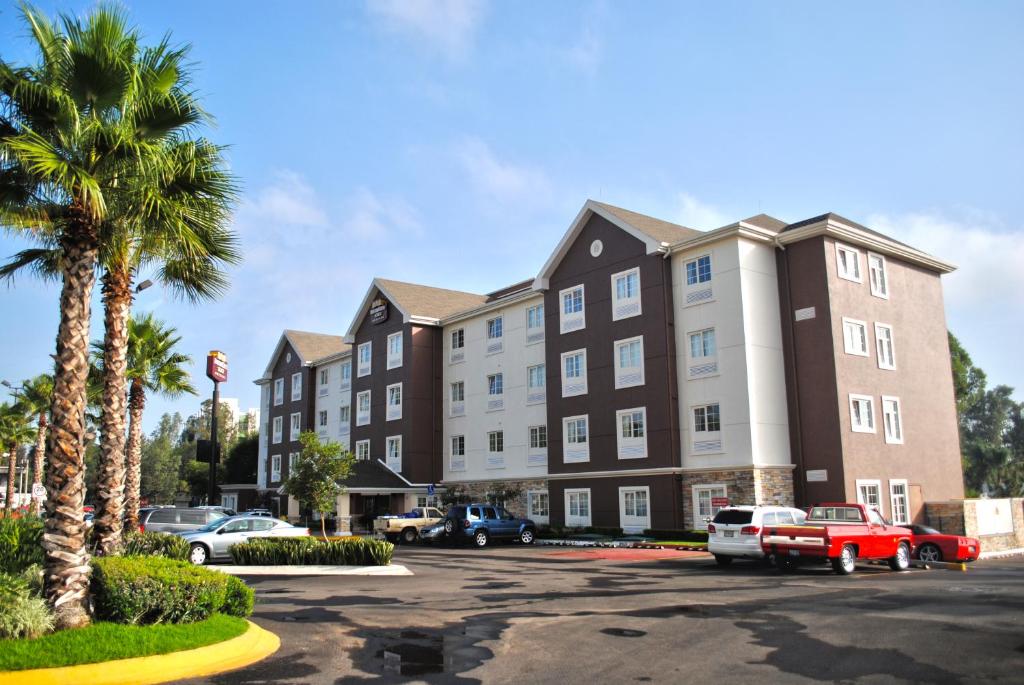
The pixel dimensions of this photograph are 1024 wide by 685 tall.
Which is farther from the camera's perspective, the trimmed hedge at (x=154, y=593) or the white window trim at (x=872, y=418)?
the white window trim at (x=872, y=418)

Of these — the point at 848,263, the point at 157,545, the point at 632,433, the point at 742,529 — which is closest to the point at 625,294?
the point at 632,433

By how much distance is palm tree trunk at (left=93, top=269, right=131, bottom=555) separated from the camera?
1712 cm

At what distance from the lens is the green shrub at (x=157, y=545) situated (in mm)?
20422

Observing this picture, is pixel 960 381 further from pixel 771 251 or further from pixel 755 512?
pixel 755 512

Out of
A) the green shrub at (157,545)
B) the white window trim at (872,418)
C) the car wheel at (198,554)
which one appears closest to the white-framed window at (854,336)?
the white window trim at (872,418)

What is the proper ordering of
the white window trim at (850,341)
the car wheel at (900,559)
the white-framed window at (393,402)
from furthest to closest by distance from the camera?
the white-framed window at (393,402)
the white window trim at (850,341)
the car wheel at (900,559)

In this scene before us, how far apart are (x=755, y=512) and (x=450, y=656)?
14218mm

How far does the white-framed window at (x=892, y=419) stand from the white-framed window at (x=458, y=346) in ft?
73.8

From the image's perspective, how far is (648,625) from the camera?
483 inches

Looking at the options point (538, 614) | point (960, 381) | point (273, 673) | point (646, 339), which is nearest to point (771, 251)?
point (646, 339)

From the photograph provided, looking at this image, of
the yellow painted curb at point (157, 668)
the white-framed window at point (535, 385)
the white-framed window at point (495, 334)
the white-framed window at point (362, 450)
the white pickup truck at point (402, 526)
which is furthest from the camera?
the white-framed window at point (362, 450)

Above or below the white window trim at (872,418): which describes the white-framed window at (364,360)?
above

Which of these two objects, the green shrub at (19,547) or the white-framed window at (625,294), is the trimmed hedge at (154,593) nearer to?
the green shrub at (19,547)

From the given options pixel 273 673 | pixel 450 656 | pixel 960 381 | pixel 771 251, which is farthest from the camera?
pixel 960 381
